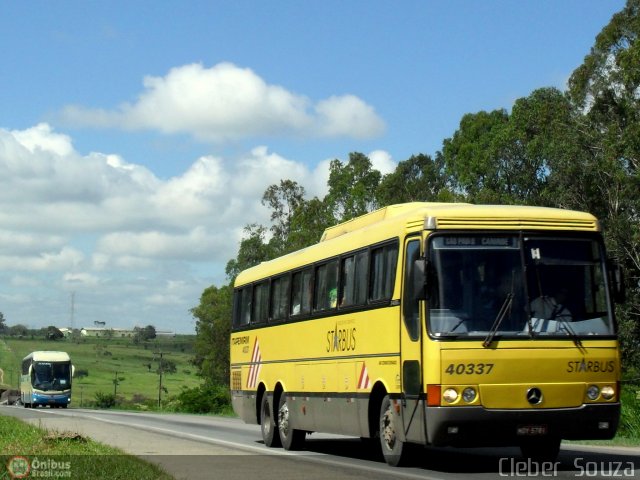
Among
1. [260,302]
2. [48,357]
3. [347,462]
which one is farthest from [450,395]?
[48,357]

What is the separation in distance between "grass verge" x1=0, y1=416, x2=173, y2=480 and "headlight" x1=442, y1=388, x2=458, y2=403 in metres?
3.42

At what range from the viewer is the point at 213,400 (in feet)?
223

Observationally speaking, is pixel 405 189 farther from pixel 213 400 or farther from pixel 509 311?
pixel 509 311

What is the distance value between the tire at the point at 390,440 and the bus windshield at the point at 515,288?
6.34 feet

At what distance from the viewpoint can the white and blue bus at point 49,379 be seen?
2982 inches

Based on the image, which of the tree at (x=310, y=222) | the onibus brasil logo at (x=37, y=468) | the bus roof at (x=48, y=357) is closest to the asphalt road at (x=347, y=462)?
the onibus brasil logo at (x=37, y=468)

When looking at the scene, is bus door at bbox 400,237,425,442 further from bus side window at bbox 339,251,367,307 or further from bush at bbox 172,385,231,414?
bush at bbox 172,385,231,414

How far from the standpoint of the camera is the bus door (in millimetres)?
15852

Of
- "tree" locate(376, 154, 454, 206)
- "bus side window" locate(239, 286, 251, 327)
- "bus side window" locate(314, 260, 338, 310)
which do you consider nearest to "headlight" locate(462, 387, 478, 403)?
"bus side window" locate(314, 260, 338, 310)

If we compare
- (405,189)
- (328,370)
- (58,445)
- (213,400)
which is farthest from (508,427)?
(405,189)

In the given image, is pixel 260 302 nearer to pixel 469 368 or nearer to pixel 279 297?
pixel 279 297

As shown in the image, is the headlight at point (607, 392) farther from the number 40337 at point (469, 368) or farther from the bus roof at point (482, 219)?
the bus roof at point (482, 219)

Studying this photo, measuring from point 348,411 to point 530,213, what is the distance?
14.6 feet

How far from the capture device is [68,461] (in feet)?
53.3
